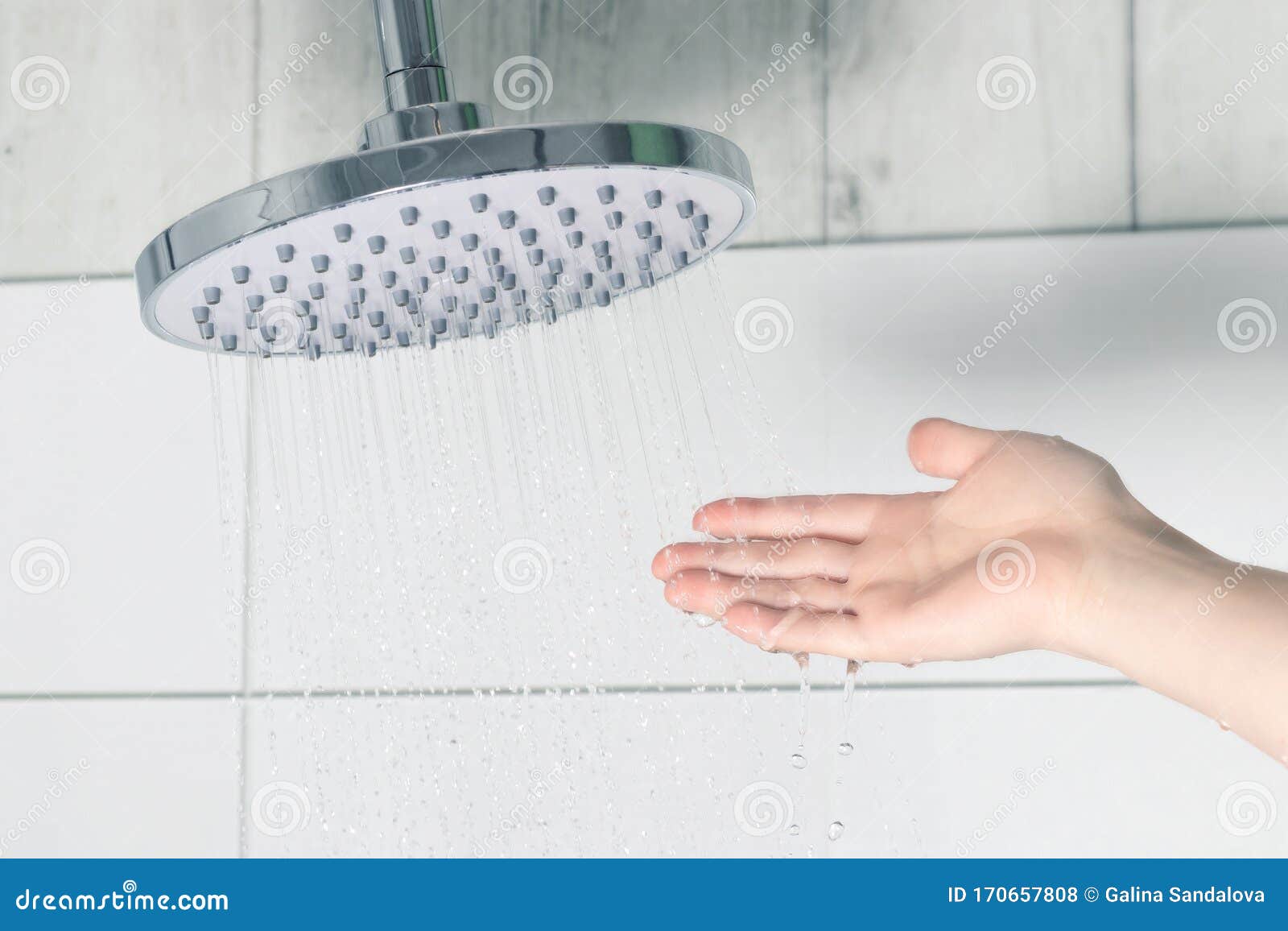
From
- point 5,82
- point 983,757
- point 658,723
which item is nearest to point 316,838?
point 658,723

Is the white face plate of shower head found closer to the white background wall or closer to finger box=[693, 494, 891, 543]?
finger box=[693, 494, 891, 543]

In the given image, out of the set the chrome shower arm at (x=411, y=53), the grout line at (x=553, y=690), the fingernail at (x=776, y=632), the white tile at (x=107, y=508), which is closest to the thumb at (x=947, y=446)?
the fingernail at (x=776, y=632)

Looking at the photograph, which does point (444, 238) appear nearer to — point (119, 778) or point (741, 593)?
point (741, 593)

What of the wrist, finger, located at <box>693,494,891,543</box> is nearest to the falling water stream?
finger, located at <box>693,494,891,543</box>

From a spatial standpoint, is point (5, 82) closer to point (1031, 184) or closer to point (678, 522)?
point (678, 522)

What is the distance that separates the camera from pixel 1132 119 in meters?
0.86

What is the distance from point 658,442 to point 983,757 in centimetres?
33

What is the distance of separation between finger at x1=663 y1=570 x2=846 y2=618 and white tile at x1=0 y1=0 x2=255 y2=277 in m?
0.49

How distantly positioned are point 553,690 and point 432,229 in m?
0.44

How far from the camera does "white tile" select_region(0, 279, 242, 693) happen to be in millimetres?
910

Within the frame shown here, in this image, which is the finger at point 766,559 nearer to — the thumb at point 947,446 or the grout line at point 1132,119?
the thumb at point 947,446

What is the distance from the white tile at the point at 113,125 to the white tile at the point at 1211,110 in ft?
2.27

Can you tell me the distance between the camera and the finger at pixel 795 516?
2.44 ft

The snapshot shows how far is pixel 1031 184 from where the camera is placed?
0.87m
